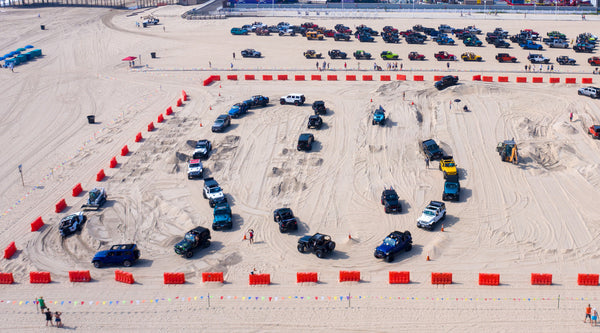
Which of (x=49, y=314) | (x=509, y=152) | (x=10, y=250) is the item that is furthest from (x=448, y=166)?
(x=10, y=250)

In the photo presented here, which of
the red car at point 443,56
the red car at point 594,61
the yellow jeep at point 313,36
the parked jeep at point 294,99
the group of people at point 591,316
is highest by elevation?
the yellow jeep at point 313,36

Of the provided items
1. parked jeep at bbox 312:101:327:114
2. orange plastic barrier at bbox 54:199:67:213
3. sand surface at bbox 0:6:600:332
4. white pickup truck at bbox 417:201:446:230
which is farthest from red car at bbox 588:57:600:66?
orange plastic barrier at bbox 54:199:67:213

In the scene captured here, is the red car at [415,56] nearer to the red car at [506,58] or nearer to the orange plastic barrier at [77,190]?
the red car at [506,58]

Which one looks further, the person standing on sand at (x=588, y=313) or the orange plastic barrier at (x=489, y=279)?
the orange plastic barrier at (x=489, y=279)

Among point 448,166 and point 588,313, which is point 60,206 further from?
point 588,313

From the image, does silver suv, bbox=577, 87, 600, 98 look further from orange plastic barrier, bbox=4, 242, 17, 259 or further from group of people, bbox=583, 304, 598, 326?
orange plastic barrier, bbox=4, 242, 17, 259

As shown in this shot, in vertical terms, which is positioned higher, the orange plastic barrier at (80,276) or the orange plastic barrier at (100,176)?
the orange plastic barrier at (100,176)

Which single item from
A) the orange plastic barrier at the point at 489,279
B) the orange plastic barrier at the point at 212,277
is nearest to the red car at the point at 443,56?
the orange plastic barrier at the point at 489,279
